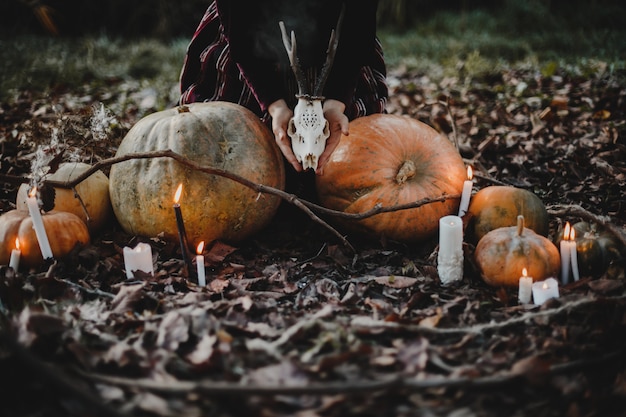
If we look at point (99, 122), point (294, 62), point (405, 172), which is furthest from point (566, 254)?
point (99, 122)

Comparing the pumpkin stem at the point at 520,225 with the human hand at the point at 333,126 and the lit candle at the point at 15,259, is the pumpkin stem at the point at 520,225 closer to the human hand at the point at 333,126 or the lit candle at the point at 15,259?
the human hand at the point at 333,126

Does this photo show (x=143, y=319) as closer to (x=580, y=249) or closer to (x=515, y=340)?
(x=515, y=340)

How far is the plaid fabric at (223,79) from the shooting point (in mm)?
3287

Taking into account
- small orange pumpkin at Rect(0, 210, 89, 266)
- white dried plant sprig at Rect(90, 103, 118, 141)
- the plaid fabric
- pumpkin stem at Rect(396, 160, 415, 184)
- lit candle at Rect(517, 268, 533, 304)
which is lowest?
lit candle at Rect(517, 268, 533, 304)

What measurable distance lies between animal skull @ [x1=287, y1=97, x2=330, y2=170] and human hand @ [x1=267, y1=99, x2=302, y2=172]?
8 centimetres

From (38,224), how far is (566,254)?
229 centimetres

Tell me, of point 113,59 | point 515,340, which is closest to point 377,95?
point 515,340

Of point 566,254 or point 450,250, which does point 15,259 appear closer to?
point 450,250

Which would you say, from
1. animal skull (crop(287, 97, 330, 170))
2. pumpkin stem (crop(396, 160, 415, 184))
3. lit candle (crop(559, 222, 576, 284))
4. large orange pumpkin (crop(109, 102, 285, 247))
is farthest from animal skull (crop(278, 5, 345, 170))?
lit candle (crop(559, 222, 576, 284))

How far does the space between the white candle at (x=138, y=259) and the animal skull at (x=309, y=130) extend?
2.65ft

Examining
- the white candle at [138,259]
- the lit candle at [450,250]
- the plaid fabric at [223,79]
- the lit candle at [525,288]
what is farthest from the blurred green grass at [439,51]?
the lit candle at [525,288]

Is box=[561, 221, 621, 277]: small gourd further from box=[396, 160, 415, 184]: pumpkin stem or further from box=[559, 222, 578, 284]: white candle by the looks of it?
box=[396, 160, 415, 184]: pumpkin stem

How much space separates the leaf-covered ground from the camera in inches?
66.3

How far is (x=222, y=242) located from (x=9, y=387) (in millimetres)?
1265
